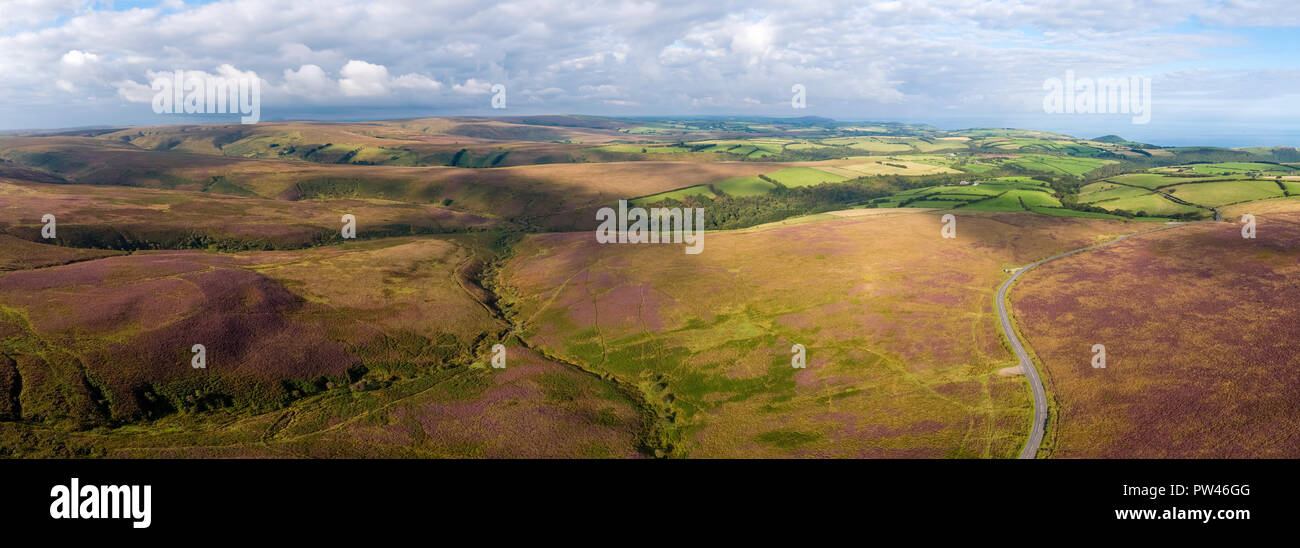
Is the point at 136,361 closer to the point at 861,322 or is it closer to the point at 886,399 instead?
the point at 886,399

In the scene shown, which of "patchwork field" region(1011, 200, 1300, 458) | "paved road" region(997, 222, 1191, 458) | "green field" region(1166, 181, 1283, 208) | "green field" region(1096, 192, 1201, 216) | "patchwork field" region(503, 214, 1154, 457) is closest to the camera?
"patchwork field" region(1011, 200, 1300, 458)

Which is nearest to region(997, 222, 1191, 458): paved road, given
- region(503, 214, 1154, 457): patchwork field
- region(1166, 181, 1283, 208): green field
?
region(503, 214, 1154, 457): patchwork field

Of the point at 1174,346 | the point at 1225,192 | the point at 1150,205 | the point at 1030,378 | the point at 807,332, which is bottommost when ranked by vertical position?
the point at 1030,378

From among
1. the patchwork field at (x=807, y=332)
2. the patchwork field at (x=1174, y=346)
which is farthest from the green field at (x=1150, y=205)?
the patchwork field at (x=1174, y=346)

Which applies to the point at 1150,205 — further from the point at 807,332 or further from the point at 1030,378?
the point at 807,332

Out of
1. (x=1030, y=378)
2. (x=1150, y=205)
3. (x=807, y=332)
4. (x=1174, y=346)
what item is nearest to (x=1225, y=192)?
(x=1150, y=205)

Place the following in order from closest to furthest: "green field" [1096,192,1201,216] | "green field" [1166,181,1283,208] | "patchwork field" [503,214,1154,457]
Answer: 1. "patchwork field" [503,214,1154,457]
2. "green field" [1096,192,1201,216]
3. "green field" [1166,181,1283,208]

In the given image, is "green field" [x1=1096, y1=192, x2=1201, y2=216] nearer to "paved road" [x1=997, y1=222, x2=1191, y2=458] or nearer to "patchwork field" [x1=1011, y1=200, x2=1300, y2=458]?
"patchwork field" [x1=1011, y1=200, x2=1300, y2=458]

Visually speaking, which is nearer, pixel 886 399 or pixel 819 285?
pixel 886 399

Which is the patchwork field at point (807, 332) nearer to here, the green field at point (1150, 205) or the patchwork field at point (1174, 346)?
the patchwork field at point (1174, 346)
